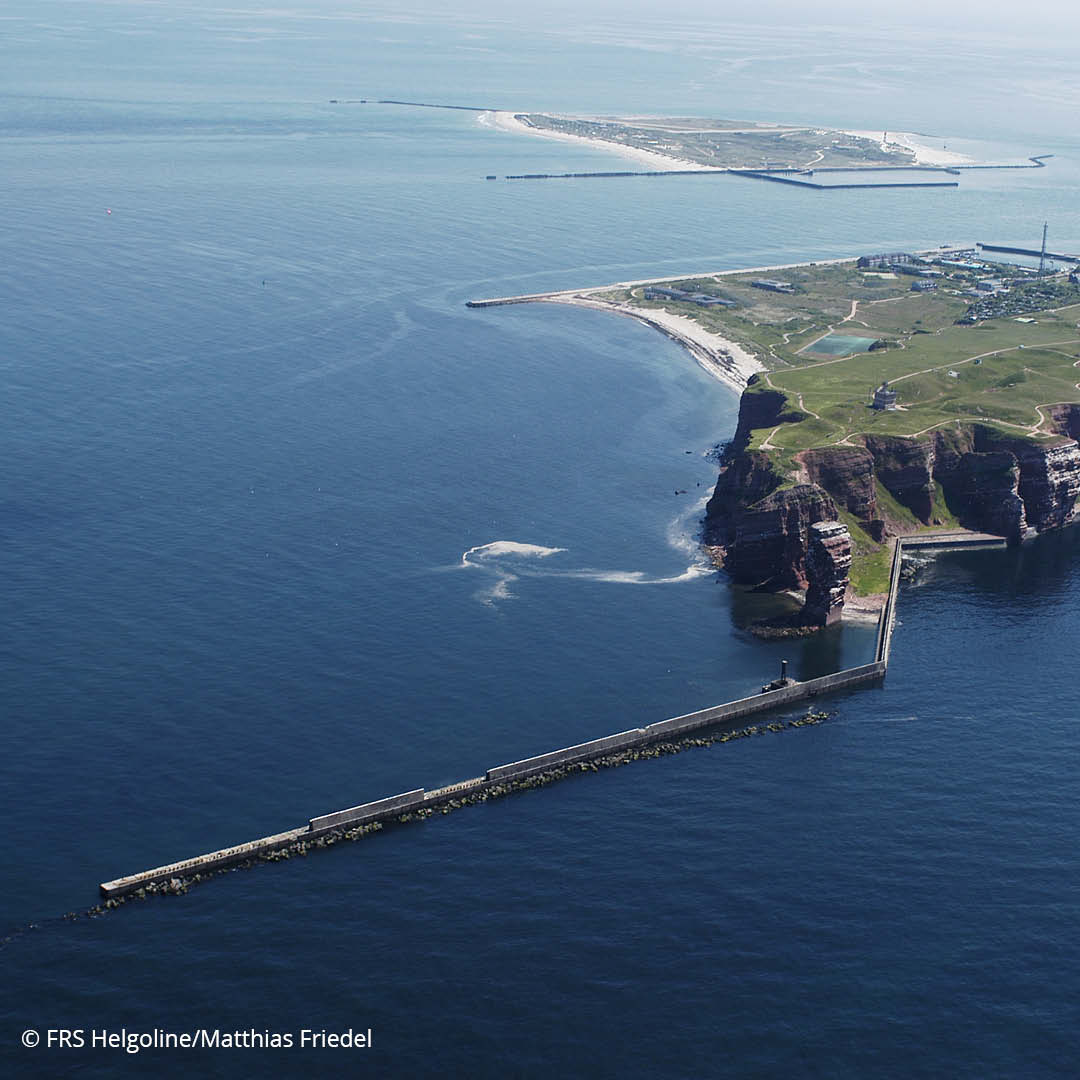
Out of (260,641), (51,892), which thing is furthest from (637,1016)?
(260,641)

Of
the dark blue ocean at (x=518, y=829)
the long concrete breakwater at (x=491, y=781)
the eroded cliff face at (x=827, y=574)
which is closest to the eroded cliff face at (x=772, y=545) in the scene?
the dark blue ocean at (x=518, y=829)

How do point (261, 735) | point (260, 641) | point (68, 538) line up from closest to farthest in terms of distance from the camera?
point (261, 735) → point (260, 641) → point (68, 538)

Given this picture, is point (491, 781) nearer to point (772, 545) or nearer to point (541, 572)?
point (541, 572)

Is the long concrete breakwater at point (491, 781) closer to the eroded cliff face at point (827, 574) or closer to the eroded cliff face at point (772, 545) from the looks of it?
the eroded cliff face at point (827, 574)

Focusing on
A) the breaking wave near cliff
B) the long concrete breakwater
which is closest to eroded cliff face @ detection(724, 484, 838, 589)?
the breaking wave near cliff

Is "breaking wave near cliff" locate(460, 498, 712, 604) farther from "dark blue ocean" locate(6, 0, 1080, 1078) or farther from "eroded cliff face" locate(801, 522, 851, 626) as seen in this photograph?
"eroded cliff face" locate(801, 522, 851, 626)

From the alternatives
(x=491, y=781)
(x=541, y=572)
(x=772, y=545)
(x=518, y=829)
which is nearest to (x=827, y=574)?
(x=772, y=545)

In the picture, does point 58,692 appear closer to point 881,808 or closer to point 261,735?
point 261,735

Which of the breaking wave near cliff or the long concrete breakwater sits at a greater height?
the breaking wave near cliff
